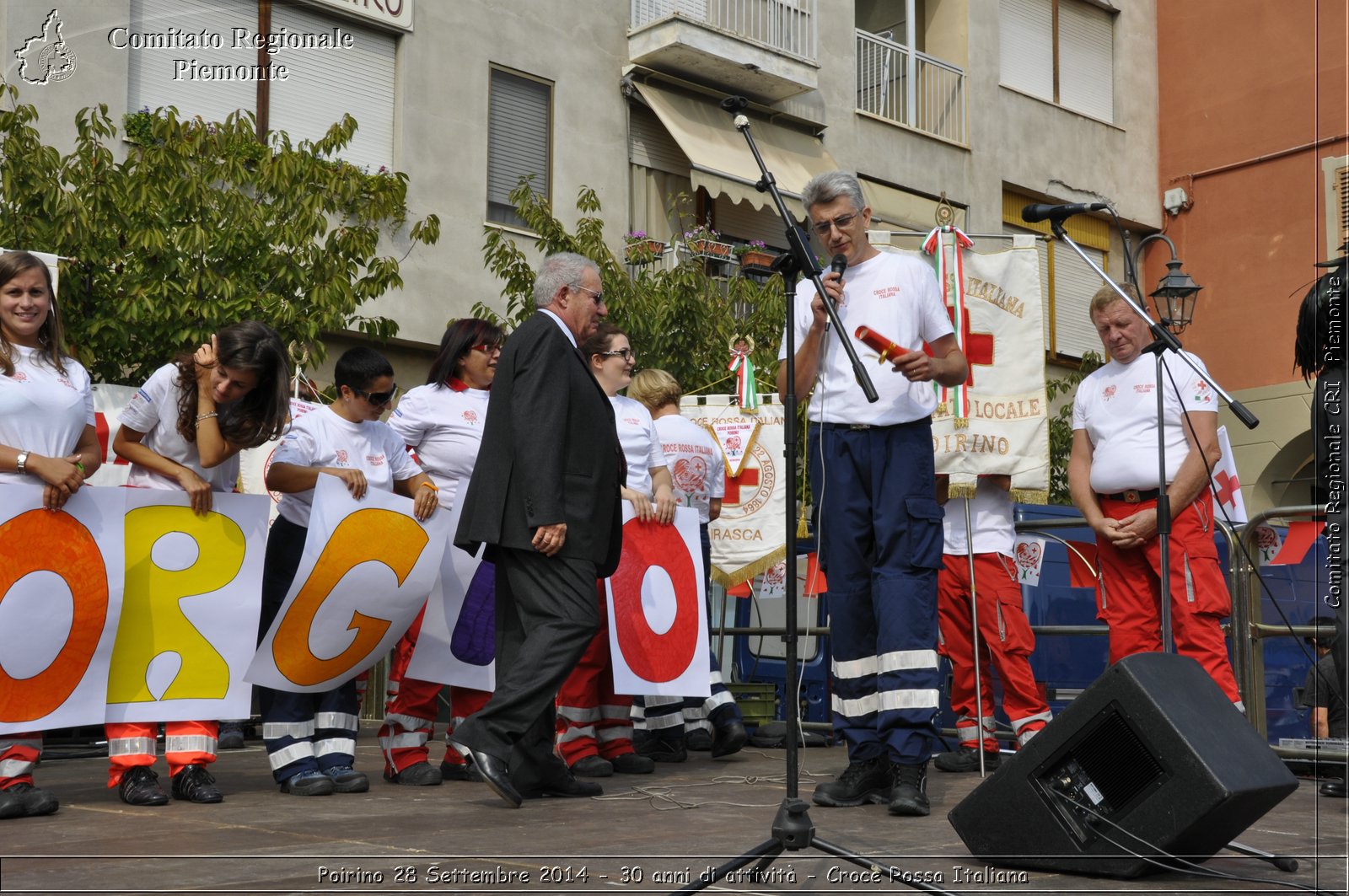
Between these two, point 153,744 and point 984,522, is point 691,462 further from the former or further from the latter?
point 153,744

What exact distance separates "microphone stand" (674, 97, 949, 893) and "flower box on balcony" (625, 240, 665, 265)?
1134 centimetres

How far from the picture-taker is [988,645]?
7227mm

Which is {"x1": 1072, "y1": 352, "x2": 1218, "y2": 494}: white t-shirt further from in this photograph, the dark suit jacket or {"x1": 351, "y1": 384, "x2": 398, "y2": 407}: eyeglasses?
{"x1": 351, "y1": 384, "x2": 398, "y2": 407}: eyeglasses

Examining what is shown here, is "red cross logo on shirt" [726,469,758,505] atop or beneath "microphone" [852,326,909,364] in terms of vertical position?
beneath

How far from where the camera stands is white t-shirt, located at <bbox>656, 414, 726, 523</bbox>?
327 inches

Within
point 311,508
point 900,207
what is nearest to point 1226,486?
point 311,508

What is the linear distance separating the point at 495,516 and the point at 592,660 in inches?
64.9

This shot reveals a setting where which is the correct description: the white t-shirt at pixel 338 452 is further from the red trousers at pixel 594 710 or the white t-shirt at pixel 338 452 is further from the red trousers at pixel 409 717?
the red trousers at pixel 594 710

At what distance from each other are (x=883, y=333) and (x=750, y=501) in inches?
181

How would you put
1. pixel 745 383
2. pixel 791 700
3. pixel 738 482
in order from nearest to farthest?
pixel 791 700 < pixel 738 482 < pixel 745 383

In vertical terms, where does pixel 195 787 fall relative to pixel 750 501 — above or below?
below

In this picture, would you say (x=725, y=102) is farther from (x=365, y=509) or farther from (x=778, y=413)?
(x=778, y=413)

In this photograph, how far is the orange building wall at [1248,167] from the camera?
68.7 ft

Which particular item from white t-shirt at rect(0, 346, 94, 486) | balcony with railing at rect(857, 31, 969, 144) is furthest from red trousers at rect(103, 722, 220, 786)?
balcony with railing at rect(857, 31, 969, 144)
